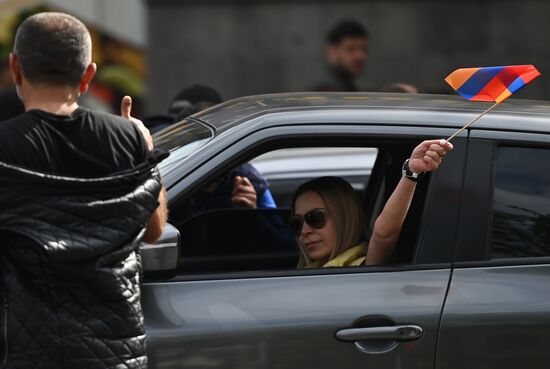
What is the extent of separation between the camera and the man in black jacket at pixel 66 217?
308cm

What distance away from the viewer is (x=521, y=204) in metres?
4.06

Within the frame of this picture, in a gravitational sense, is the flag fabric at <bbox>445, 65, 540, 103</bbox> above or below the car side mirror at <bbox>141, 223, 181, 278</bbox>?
above

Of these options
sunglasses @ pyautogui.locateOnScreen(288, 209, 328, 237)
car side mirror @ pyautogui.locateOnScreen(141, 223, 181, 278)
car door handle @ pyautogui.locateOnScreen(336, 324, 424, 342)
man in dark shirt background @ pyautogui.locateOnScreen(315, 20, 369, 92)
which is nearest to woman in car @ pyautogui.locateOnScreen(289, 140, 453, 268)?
sunglasses @ pyautogui.locateOnScreen(288, 209, 328, 237)

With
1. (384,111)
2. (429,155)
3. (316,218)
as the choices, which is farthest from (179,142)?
(429,155)

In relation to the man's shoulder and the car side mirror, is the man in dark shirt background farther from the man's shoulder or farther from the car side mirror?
the man's shoulder

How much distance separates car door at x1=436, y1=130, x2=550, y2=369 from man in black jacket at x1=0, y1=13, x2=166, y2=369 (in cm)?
111

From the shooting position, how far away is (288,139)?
4035 millimetres

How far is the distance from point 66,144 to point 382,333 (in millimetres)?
1182

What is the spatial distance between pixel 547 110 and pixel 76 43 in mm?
A: 1822

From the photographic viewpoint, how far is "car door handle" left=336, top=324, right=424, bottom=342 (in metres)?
3.79

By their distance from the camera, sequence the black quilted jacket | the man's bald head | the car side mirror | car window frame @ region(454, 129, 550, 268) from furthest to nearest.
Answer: car window frame @ region(454, 129, 550, 268) < the car side mirror < the man's bald head < the black quilted jacket

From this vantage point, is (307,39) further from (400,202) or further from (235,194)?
(400,202)

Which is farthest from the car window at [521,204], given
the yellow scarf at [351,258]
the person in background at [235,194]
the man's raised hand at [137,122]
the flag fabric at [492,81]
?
the person in background at [235,194]

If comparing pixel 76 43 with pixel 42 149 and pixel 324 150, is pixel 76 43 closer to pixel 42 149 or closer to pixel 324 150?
pixel 42 149
